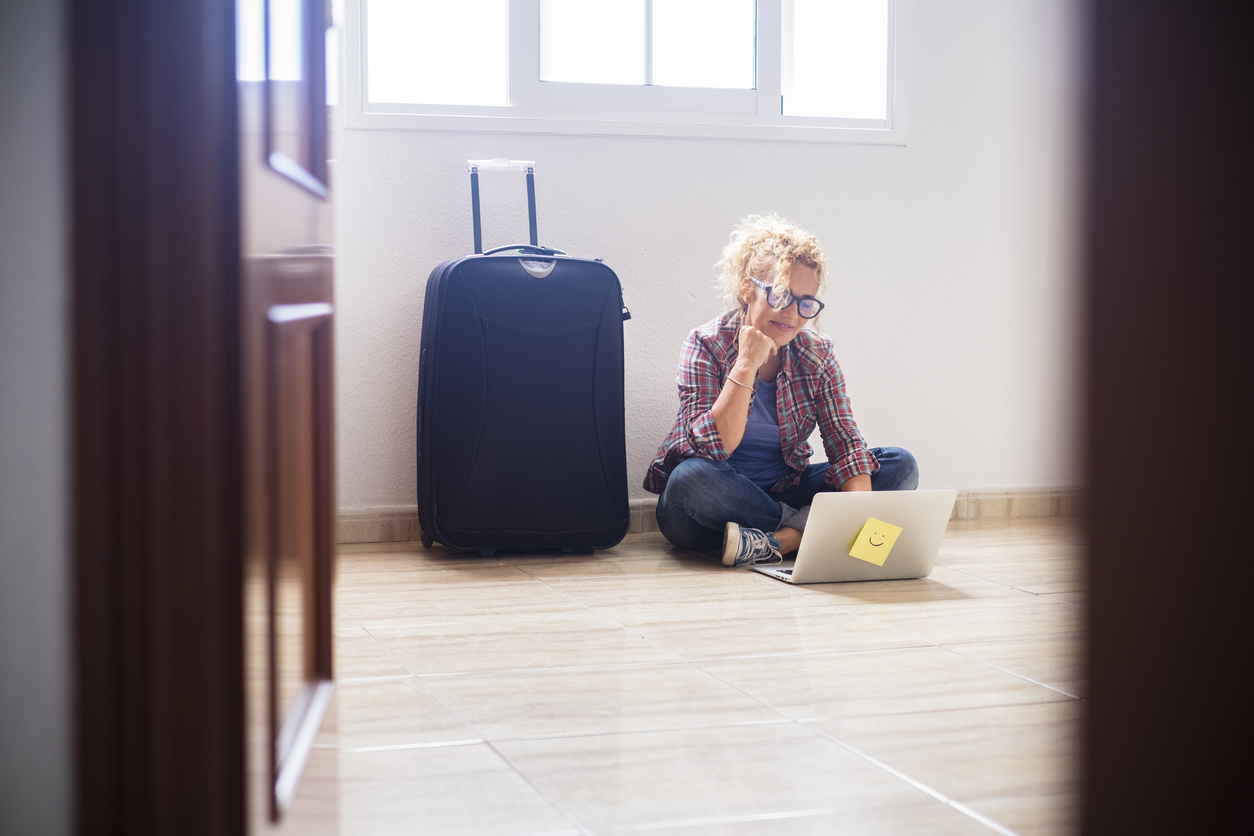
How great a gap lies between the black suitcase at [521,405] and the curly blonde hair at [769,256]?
248 mm

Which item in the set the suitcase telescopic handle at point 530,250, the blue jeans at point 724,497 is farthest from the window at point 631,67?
the blue jeans at point 724,497

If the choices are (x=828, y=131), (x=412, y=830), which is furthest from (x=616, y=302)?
(x=412, y=830)

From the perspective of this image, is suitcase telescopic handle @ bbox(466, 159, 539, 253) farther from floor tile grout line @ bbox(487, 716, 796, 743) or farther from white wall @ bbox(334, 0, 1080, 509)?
floor tile grout line @ bbox(487, 716, 796, 743)

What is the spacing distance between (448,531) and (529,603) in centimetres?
A: 45

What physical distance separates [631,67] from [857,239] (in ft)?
2.22

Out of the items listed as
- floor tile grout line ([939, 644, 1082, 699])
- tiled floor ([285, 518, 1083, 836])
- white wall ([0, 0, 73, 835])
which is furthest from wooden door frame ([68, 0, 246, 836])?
floor tile grout line ([939, 644, 1082, 699])

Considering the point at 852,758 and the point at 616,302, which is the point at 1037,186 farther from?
the point at 852,758

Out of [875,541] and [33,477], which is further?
[875,541]

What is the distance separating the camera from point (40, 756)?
0.64m

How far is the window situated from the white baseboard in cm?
85

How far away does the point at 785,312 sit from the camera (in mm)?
2184

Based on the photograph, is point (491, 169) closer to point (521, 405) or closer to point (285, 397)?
point (521, 405)

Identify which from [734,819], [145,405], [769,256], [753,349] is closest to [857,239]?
[769,256]

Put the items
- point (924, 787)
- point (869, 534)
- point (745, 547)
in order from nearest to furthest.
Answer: point (924, 787) → point (869, 534) → point (745, 547)
